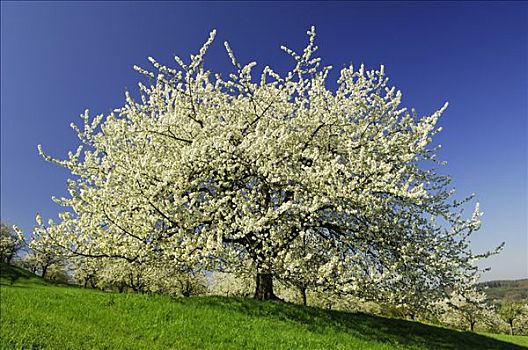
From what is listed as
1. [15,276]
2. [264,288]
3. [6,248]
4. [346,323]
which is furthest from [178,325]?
[6,248]

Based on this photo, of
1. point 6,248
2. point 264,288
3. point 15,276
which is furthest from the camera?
point 6,248

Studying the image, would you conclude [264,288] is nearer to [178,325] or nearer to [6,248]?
[178,325]

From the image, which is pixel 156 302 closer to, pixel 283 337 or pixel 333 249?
pixel 283 337

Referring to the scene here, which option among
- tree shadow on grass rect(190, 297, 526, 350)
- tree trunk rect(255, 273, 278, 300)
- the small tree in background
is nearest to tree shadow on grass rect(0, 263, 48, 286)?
the small tree in background

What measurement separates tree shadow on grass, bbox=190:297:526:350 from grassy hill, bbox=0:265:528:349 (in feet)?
0.14

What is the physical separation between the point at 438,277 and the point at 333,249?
4.19 m

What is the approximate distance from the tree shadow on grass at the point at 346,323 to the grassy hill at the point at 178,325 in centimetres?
4

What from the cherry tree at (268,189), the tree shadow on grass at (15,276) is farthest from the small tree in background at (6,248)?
the cherry tree at (268,189)

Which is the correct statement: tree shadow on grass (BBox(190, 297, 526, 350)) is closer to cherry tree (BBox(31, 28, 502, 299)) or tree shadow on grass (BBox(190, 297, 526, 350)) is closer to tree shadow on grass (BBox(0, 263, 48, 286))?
cherry tree (BBox(31, 28, 502, 299))

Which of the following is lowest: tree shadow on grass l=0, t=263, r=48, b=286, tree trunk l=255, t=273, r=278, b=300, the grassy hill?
the grassy hill

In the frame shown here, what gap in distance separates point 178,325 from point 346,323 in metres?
7.27

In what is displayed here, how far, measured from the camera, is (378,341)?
48.5 ft

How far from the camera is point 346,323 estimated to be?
1652 centimetres

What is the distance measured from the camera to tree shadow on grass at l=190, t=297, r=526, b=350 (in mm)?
15211
